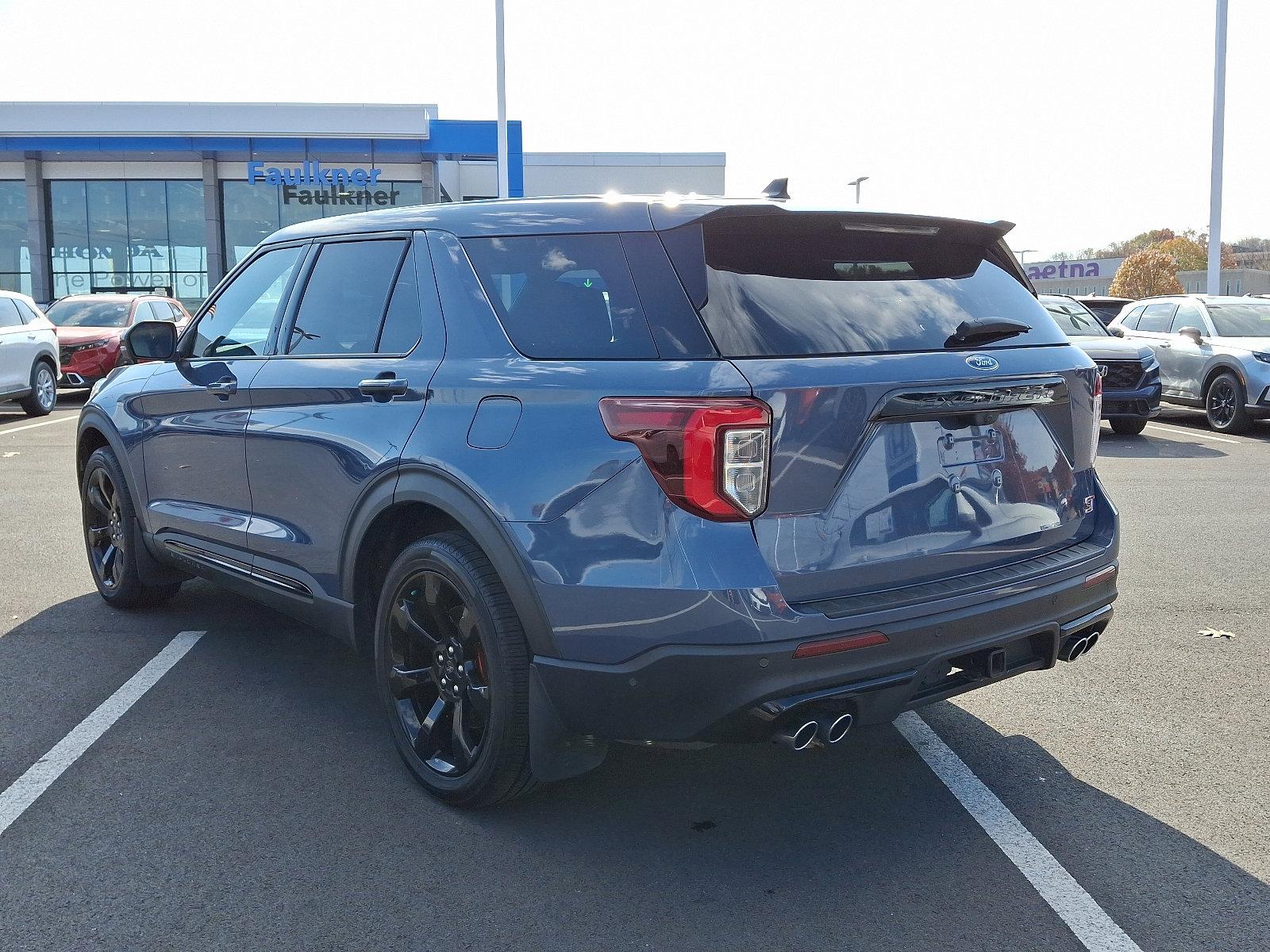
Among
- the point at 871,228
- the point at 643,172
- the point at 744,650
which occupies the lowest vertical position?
the point at 744,650

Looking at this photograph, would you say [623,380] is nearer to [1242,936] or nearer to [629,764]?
[629,764]

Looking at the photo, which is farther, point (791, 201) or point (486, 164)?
point (486, 164)

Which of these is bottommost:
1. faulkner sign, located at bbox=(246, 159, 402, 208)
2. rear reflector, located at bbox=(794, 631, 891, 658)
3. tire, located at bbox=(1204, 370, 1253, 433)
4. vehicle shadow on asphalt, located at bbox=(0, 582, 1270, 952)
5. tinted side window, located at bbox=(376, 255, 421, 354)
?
vehicle shadow on asphalt, located at bbox=(0, 582, 1270, 952)

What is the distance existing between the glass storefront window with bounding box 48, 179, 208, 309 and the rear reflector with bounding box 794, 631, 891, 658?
127ft

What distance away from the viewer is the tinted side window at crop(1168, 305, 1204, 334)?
50.0ft

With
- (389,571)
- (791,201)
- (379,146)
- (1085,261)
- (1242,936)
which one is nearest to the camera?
(1242,936)

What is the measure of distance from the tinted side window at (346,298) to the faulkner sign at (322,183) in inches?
1347

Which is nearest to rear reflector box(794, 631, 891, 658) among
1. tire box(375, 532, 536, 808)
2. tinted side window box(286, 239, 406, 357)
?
tire box(375, 532, 536, 808)

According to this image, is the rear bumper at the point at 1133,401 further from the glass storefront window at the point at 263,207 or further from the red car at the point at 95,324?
the glass storefront window at the point at 263,207

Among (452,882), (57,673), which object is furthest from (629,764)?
(57,673)

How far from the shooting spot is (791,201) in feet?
10.8

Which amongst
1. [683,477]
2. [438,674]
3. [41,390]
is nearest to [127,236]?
[41,390]

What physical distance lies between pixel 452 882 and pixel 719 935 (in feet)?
2.41

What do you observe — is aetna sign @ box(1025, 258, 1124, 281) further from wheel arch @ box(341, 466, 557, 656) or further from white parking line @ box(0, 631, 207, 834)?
wheel arch @ box(341, 466, 557, 656)
